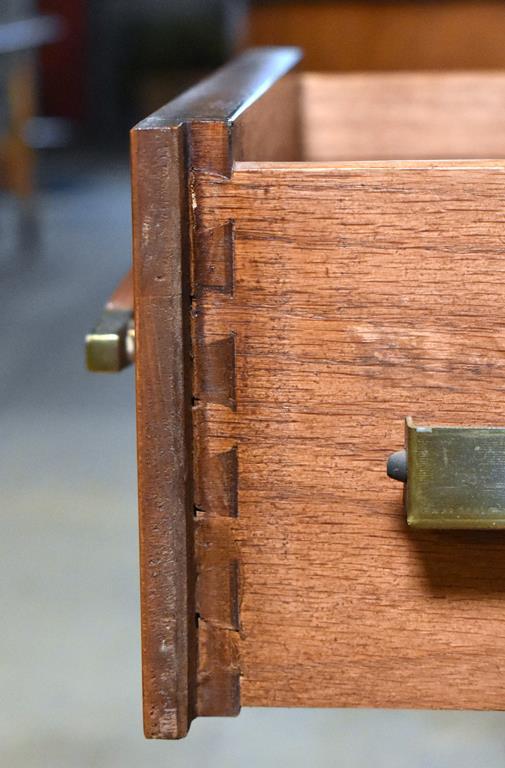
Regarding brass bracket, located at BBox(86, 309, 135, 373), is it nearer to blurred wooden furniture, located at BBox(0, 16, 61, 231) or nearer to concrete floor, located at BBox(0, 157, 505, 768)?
concrete floor, located at BBox(0, 157, 505, 768)

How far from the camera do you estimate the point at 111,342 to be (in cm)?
67

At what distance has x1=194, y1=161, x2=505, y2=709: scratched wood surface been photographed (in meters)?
0.53

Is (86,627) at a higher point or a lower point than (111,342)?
lower

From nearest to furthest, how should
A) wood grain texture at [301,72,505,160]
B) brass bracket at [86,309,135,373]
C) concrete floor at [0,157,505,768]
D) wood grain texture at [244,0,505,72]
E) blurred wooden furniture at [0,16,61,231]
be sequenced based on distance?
brass bracket at [86,309,135,373] < wood grain texture at [301,72,505,160] < concrete floor at [0,157,505,768] < wood grain texture at [244,0,505,72] < blurred wooden furniture at [0,16,61,231]

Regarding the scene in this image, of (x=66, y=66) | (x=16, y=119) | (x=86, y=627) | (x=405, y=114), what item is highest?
(x=405, y=114)

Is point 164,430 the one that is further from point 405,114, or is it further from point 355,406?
point 405,114

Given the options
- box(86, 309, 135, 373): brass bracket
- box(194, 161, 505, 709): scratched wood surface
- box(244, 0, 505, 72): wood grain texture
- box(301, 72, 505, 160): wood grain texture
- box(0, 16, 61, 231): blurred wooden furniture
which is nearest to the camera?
box(194, 161, 505, 709): scratched wood surface

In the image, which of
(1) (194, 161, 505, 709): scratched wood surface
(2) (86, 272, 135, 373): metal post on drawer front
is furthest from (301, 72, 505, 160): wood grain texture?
(1) (194, 161, 505, 709): scratched wood surface

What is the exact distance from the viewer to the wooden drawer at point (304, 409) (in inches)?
20.8

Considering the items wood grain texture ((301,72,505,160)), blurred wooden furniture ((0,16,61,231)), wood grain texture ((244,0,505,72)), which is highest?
wood grain texture ((244,0,505,72))

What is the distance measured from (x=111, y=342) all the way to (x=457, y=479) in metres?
0.24

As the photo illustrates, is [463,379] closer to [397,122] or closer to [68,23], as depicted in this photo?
[397,122]

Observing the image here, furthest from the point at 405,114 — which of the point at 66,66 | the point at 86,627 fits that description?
the point at 66,66

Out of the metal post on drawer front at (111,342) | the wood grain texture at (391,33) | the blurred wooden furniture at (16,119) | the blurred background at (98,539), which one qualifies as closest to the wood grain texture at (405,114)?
the metal post on drawer front at (111,342)
